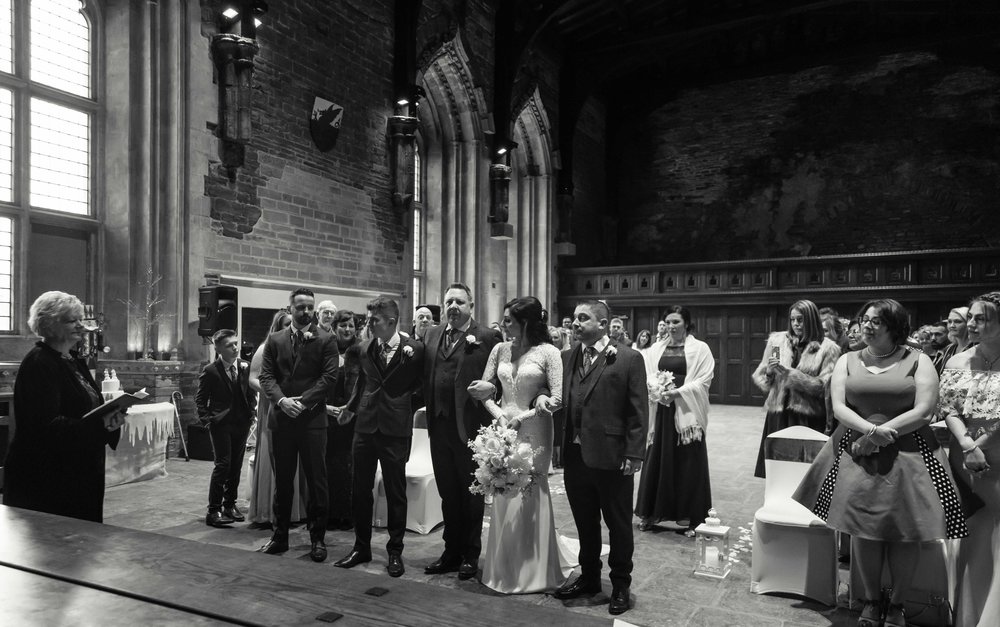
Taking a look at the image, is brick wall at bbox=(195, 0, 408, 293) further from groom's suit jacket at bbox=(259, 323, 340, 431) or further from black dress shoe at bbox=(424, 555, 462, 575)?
black dress shoe at bbox=(424, 555, 462, 575)

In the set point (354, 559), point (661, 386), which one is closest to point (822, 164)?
point (661, 386)

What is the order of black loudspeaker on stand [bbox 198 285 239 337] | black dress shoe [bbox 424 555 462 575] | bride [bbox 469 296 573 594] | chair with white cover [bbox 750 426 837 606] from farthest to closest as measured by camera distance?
black loudspeaker on stand [bbox 198 285 239 337] < black dress shoe [bbox 424 555 462 575] < bride [bbox 469 296 573 594] < chair with white cover [bbox 750 426 837 606]

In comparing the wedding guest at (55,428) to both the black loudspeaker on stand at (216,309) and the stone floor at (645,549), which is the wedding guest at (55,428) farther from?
the black loudspeaker on stand at (216,309)

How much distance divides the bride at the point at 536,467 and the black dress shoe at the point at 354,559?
76 centimetres

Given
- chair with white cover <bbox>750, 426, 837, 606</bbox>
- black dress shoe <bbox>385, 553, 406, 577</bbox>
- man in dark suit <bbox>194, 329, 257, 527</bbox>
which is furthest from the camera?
man in dark suit <bbox>194, 329, 257, 527</bbox>

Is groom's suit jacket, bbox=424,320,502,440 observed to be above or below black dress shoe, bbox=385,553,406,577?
above

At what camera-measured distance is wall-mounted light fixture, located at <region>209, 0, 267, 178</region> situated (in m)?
8.05

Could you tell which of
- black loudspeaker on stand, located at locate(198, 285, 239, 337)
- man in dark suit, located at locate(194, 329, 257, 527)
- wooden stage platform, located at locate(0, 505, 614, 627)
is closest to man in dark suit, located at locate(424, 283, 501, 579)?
man in dark suit, located at locate(194, 329, 257, 527)

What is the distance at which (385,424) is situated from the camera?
Answer: 155 inches

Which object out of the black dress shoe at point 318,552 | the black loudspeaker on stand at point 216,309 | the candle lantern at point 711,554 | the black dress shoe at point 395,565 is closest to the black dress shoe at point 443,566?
the black dress shoe at point 395,565

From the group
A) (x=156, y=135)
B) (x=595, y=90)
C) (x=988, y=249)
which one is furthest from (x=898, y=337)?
(x=595, y=90)

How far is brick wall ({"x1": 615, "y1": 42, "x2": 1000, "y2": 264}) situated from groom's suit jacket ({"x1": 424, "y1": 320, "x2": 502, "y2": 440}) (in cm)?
1385

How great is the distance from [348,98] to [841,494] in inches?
355

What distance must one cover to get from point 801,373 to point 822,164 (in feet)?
42.1
